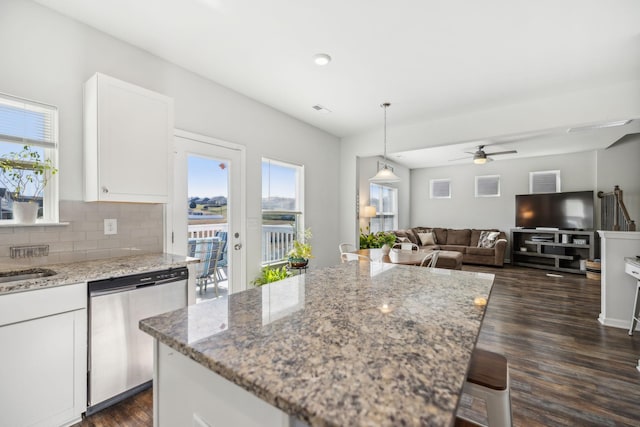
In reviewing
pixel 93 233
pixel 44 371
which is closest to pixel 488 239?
pixel 93 233

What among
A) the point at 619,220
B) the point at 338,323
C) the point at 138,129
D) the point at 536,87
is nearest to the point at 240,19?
the point at 138,129

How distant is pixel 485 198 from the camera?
7762mm

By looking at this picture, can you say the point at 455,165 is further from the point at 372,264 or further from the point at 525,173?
the point at 372,264

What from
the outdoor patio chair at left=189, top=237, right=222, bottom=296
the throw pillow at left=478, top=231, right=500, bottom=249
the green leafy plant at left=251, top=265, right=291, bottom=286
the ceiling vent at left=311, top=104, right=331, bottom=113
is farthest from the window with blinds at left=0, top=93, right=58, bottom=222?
the throw pillow at left=478, top=231, right=500, bottom=249

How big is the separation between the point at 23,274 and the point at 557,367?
3993mm

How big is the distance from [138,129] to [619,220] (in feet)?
25.8

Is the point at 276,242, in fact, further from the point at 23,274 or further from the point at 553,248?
the point at 553,248

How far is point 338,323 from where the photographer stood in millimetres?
897

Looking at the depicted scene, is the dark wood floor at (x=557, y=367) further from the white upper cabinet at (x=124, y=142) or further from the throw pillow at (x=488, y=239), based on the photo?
the throw pillow at (x=488, y=239)

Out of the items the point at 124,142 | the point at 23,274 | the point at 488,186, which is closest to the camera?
the point at 23,274

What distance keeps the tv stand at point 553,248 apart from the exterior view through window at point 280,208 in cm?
571

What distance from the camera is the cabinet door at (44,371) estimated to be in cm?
149

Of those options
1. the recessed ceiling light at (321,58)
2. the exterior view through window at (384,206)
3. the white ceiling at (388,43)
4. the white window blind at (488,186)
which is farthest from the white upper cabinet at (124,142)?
the white window blind at (488,186)

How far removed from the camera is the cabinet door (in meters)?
1.49
